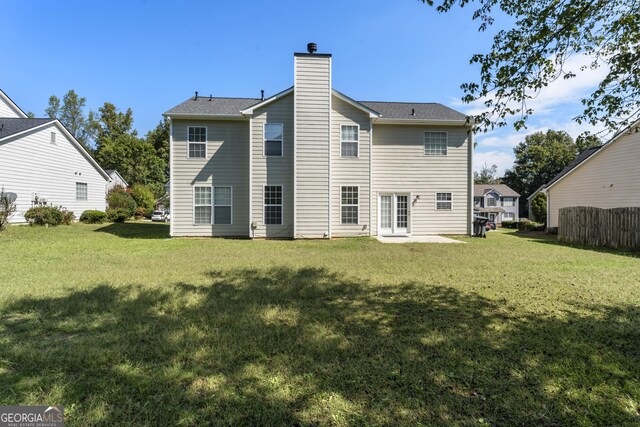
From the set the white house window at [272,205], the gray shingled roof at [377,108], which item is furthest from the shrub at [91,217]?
the white house window at [272,205]

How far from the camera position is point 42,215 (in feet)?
54.6

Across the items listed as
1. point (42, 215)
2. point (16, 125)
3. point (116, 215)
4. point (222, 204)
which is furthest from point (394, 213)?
point (16, 125)

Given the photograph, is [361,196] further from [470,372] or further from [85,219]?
[85,219]

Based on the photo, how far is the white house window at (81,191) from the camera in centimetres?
2116

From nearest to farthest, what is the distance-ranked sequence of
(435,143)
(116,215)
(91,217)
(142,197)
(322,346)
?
(322,346) < (435,143) < (91,217) < (116,215) < (142,197)

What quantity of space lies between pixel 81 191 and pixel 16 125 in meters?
5.13

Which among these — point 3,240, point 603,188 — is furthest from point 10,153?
point 603,188

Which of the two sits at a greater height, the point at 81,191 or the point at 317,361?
the point at 81,191

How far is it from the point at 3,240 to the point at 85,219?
31.0 feet

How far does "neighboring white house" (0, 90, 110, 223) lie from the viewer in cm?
1652

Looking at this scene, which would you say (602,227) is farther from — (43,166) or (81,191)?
(81,191)

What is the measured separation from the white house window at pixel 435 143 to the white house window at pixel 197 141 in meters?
10.2

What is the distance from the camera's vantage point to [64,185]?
19.9 meters

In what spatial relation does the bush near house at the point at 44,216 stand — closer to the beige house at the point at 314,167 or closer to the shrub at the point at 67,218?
the shrub at the point at 67,218
